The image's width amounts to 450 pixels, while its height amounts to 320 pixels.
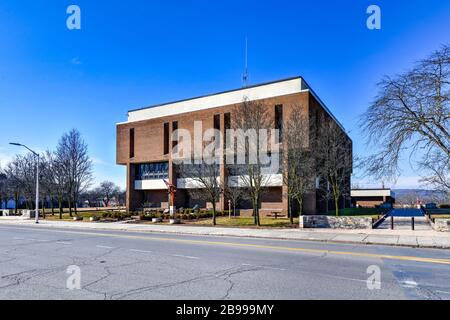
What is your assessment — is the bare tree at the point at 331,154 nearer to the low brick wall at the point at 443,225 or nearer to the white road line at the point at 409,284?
the low brick wall at the point at 443,225

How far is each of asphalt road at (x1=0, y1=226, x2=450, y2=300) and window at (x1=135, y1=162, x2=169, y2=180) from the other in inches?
1467

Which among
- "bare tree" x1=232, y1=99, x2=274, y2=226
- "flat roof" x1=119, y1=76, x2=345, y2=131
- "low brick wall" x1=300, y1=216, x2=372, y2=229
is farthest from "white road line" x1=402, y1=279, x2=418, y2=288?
"flat roof" x1=119, y1=76, x2=345, y2=131

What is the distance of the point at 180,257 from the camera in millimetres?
10805

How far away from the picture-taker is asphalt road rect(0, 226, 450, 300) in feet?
20.9

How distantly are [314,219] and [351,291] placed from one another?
16.0m

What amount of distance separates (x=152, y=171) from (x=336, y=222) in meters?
35.5

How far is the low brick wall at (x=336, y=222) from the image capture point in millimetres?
21031

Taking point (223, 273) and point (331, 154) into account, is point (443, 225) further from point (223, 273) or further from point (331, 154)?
point (223, 273)

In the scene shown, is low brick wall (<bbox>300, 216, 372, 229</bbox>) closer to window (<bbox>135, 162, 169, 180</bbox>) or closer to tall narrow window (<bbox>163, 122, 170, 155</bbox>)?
window (<bbox>135, 162, 169, 180</bbox>)

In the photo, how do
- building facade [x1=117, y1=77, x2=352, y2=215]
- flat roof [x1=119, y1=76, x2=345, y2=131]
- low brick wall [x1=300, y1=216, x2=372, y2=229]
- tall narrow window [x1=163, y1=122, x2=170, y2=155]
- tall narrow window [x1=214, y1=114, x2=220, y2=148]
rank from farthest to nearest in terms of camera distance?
1. tall narrow window [x1=163, y1=122, x2=170, y2=155]
2. tall narrow window [x1=214, y1=114, x2=220, y2=148]
3. flat roof [x1=119, y1=76, x2=345, y2=131]
4. building facade [x1=117, y1=77, x2=352, y2=215]
5. low brick wall [x1=300, y1=216, x2=372, y2=229]

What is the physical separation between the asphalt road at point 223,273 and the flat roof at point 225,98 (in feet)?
79.9

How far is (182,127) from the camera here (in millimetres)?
47031
